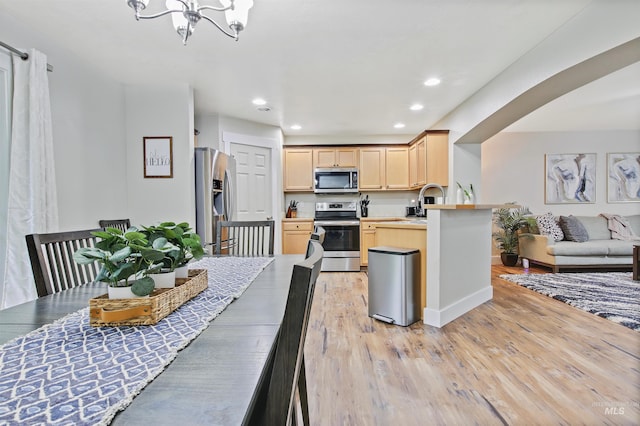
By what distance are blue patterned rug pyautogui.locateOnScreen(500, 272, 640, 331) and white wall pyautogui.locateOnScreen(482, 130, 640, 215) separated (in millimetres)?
1605

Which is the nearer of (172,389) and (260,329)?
(172,389)

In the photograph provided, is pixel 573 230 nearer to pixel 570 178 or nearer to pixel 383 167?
pixel 570 178

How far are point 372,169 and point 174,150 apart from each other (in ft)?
10.8

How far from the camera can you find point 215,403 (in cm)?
46

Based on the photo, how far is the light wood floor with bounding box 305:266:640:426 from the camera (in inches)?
60.5

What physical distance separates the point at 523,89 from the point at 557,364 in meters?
2.22

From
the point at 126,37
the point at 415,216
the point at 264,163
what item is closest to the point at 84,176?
the point at 126,37

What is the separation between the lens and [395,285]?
2.68 meters

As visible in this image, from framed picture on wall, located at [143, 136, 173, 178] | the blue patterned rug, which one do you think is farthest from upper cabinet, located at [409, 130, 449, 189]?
framed picture on wall, located at [143, 136, 173, 178]

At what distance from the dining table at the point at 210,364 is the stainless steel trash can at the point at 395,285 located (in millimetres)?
1792

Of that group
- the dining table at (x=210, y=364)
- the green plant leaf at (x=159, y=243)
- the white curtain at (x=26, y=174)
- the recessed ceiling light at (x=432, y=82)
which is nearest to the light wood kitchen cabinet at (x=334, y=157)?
the recessed ceiling light at (x=432, y=82)

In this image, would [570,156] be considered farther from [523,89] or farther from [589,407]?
[589,407]

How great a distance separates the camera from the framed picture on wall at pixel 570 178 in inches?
219

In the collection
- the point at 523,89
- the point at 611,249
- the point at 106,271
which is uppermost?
the point at 523,89
